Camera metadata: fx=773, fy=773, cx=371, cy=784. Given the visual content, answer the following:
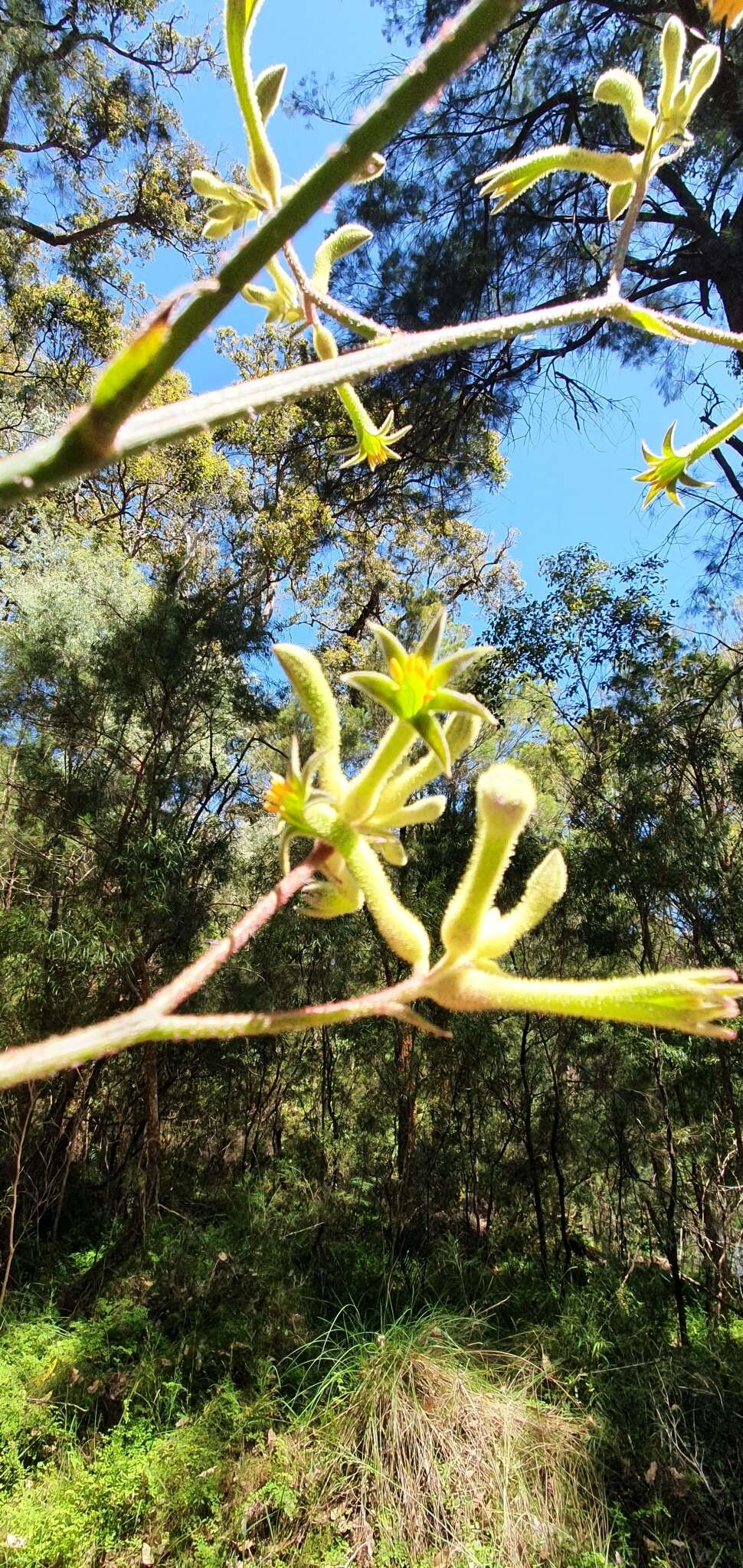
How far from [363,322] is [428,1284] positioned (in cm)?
368

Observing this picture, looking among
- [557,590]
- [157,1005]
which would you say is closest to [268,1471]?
[157,1005]

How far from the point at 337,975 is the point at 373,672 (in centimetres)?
383

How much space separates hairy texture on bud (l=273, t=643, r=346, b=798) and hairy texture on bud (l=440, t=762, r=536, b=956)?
0.05 meters

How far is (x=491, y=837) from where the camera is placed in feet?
0.81

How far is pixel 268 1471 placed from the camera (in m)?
2.23

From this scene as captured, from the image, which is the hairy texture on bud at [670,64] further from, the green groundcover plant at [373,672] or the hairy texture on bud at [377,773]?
the hairy texture on bud at [377,773]

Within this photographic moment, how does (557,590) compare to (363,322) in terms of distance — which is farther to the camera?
(557,590)

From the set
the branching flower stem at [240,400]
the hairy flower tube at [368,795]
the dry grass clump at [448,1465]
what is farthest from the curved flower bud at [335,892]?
the dry grass clump at [448,1465]

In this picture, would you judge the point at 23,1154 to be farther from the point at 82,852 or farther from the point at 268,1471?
the point at 268,1471

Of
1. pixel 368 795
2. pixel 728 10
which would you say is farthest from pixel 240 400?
pixel 728 10

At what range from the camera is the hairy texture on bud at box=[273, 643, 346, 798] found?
0.27 meters

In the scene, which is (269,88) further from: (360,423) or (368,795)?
(368,795)

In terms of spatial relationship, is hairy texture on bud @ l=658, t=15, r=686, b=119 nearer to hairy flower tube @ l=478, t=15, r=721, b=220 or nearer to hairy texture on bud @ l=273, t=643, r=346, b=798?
hairy flower tube @ l=478, t=15, r=721, b=220

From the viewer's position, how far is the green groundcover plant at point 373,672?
0.14 m
